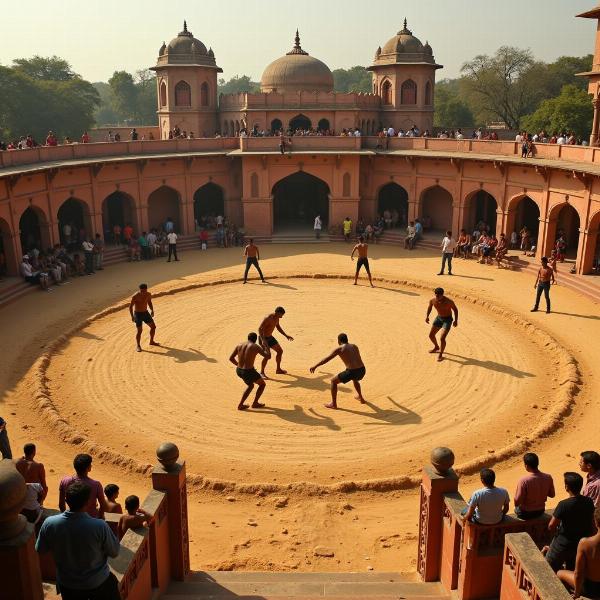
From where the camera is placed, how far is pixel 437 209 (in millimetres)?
30172

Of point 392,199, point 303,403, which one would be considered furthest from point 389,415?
point 392,199

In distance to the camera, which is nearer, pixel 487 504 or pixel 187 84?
pixel 487 504

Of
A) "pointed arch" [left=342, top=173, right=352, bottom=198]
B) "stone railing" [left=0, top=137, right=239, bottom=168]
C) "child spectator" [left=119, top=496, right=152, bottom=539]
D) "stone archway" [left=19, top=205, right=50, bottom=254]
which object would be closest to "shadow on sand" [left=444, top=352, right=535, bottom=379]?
"child spectator" [left=119, top=496, right=152, bottom=539]

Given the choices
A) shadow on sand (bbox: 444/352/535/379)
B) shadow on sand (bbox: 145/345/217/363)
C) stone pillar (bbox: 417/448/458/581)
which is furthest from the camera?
shadow on sand (bbox: 145/345/217/363)

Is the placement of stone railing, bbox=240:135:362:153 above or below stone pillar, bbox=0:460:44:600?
above

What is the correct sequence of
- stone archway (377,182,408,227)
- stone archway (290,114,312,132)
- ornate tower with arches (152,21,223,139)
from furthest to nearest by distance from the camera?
ornate tower with arches (152,21,223,139) → stone archway (290,114,312,132) → stone archway (377,182,408,227)

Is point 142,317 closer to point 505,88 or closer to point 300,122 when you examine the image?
point 300,122

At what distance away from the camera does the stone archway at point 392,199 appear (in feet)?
104

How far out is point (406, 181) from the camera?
94.8 feet

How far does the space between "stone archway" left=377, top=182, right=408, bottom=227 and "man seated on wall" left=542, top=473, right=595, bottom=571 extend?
86.3 ft

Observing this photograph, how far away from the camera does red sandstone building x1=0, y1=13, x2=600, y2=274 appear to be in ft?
74.5

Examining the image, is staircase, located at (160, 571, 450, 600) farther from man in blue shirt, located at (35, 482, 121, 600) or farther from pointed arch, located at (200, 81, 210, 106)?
pointed arch, located at (200, 81, 210, 106)

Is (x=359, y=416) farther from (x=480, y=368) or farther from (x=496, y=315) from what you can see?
(x=496, y=315)

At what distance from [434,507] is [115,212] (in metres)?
24.5
